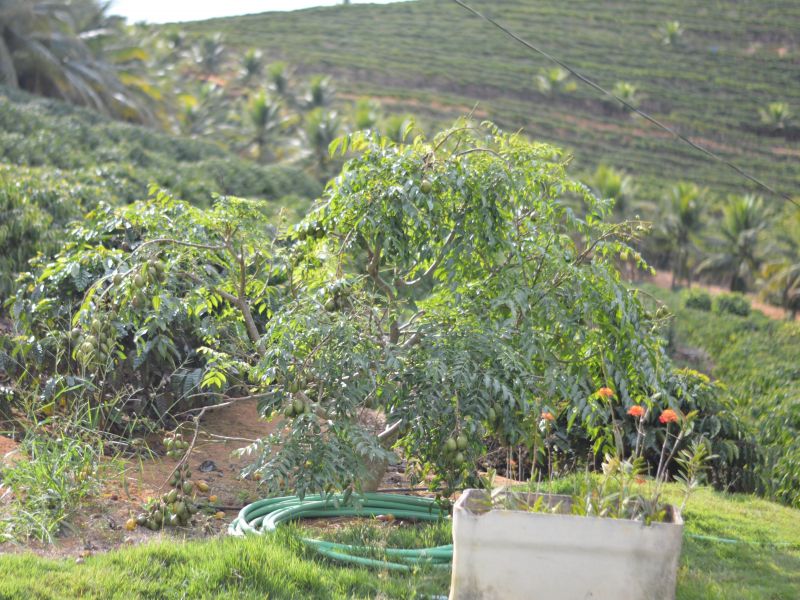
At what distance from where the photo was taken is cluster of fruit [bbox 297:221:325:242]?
569cm

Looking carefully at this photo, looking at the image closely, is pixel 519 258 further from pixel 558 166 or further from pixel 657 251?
pixel 657 251

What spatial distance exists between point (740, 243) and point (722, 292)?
3.17 m

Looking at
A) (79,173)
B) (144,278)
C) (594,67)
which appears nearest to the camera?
(144,278)

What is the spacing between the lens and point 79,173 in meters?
15.0

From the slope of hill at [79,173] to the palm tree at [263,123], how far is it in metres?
12.9

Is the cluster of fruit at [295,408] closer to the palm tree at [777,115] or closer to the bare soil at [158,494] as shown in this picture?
the bare soil at [158,494]

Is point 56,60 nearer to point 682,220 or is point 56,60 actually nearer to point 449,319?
point 682,220

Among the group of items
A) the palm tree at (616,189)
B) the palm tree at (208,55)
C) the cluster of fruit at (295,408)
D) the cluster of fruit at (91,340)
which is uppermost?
the cluster of fruit at (91,340)

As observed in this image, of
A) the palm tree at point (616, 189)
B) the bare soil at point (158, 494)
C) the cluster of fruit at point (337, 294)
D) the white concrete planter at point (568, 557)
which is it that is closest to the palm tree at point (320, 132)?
the palm tree at point (616, 189)

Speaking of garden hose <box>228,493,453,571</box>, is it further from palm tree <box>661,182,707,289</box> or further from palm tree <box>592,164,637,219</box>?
palm tree <box>661,182,707,289</box>

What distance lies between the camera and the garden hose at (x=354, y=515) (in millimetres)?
4703

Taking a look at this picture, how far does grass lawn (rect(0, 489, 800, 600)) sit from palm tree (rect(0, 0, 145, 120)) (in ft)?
105

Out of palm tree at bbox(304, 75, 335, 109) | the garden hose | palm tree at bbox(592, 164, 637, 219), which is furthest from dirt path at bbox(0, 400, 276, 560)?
palm tree at bbox(304, 75, 335, 109)

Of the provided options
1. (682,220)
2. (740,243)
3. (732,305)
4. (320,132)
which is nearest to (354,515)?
(732,305)
